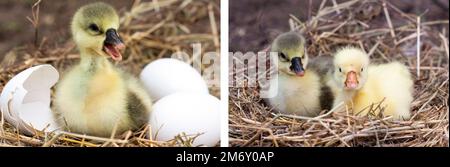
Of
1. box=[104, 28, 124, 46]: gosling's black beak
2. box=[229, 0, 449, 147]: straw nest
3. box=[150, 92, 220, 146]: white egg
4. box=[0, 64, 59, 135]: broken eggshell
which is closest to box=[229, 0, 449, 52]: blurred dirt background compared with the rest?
box=[229, 0, 449, 147]: straw nest

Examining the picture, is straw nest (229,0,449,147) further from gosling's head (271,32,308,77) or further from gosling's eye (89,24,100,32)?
gosling's eye (89,24,100,32)

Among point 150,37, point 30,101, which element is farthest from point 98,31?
point 150,37

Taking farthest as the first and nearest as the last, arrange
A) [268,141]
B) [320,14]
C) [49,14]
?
[49,14] < [320,14] < [268,141]

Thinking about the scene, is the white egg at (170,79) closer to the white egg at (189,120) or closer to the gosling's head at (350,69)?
the white egg at (189,120)

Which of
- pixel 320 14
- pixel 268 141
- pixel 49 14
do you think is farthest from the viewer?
pixel 49 14

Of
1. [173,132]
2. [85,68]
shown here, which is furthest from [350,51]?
[85,68]

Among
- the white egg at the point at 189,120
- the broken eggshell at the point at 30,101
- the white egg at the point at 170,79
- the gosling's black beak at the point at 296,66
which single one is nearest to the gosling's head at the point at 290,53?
the gosling's black beak at the point at 296,66

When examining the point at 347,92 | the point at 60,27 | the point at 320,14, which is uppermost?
the point at 60,27

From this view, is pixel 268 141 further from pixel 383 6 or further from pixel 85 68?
pixel 383 6
